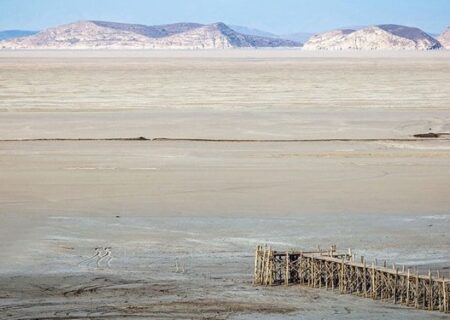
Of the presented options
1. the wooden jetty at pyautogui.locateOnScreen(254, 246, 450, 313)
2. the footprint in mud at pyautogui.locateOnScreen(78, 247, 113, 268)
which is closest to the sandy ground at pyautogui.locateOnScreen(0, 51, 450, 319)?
the footprint in mud at pyautogui.locateOnScreen(78, 247, 113, 268)

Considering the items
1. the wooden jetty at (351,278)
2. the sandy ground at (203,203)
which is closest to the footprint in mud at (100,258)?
the sandy ground at (203,203)

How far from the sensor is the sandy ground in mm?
16719

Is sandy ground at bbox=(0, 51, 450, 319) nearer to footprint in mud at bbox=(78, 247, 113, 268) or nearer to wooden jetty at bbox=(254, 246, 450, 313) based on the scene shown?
footprint in mud at bbox=(78, 247, 113, 268)

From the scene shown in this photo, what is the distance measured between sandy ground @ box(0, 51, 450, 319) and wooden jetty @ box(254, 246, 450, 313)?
321 mm

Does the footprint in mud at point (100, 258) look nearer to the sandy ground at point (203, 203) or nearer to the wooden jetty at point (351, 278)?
the sandy ground at point (203, 203)

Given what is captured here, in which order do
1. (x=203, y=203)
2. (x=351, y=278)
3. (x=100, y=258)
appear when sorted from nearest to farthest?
(x=351, y=278) → (x=100, y=258) → (x=203, y=203)

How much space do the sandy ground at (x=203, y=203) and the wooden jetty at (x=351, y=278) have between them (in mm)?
321

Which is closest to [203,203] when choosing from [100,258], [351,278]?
[100,258]

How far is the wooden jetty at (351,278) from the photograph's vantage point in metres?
15.9

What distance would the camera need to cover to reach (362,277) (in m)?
16.8

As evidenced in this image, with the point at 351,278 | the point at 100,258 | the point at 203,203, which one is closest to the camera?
the point at 351,278

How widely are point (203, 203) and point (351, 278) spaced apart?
861cm

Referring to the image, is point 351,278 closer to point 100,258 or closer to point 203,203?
point 100,258

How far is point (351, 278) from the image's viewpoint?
55.9 ft
